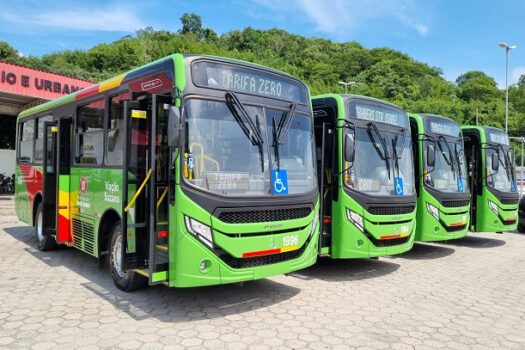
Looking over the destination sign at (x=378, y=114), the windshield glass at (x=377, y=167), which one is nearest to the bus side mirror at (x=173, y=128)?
the windshield glass at (x=377, y=167)

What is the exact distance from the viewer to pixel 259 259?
5.35 metres

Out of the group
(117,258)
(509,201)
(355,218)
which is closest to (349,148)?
(355,218)

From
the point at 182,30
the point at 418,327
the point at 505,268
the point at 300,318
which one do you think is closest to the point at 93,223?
the point at 300,318

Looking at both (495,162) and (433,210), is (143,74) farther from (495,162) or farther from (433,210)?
(495,162)

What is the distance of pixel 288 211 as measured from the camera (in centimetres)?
562

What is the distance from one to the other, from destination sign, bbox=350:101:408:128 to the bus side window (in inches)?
139

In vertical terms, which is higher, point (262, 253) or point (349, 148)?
point (349, 148)

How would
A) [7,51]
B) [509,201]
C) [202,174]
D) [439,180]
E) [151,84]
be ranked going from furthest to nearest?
[7,51], [509,201], [439,180], [151,84], [202,174]

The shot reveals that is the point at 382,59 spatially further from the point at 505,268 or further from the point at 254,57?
the point at 505,268

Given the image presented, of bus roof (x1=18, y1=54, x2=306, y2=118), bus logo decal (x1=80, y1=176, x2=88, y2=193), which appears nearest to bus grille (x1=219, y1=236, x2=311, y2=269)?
bus roof (x1=18, y1=54, x2=306, y2=118)

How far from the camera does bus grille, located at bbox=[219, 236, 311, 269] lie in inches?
201

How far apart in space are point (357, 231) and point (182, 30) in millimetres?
89402

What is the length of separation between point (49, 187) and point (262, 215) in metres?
5.02

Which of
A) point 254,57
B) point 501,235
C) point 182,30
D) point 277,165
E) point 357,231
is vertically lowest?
point 501,235
